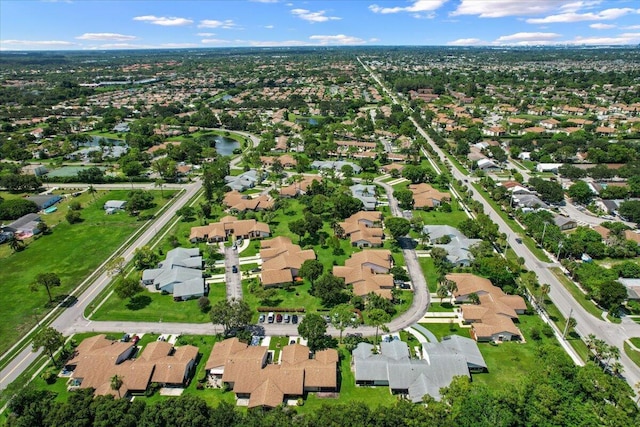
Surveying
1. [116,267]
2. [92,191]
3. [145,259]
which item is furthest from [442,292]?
[92,191]

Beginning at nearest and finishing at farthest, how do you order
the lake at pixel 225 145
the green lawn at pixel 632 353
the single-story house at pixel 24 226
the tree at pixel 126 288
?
the green lawn at pixel 632 353 < the tree at pixel 126 288 < the single-story house at pixel 24 226 < the lake at pixel 225 145

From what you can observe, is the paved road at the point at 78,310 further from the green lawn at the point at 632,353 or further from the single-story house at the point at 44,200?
the green lawn at the point at 632,353

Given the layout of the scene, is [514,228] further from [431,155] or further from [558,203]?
[431,155]

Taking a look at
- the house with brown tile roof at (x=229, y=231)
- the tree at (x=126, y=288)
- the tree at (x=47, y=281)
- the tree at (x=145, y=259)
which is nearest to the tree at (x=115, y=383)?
the tree at (x=126, y=288)

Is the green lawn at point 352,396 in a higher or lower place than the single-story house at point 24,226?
lower

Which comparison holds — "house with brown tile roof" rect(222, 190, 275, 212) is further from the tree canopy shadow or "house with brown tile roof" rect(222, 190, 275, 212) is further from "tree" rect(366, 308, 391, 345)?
"tree" rect(366, 308, 391, 345)

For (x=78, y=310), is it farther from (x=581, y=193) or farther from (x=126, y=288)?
(x=581, y=193)

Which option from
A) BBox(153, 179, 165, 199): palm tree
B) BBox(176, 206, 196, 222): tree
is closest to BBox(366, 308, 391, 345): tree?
BBox(176, 206, 196, 222): tree
